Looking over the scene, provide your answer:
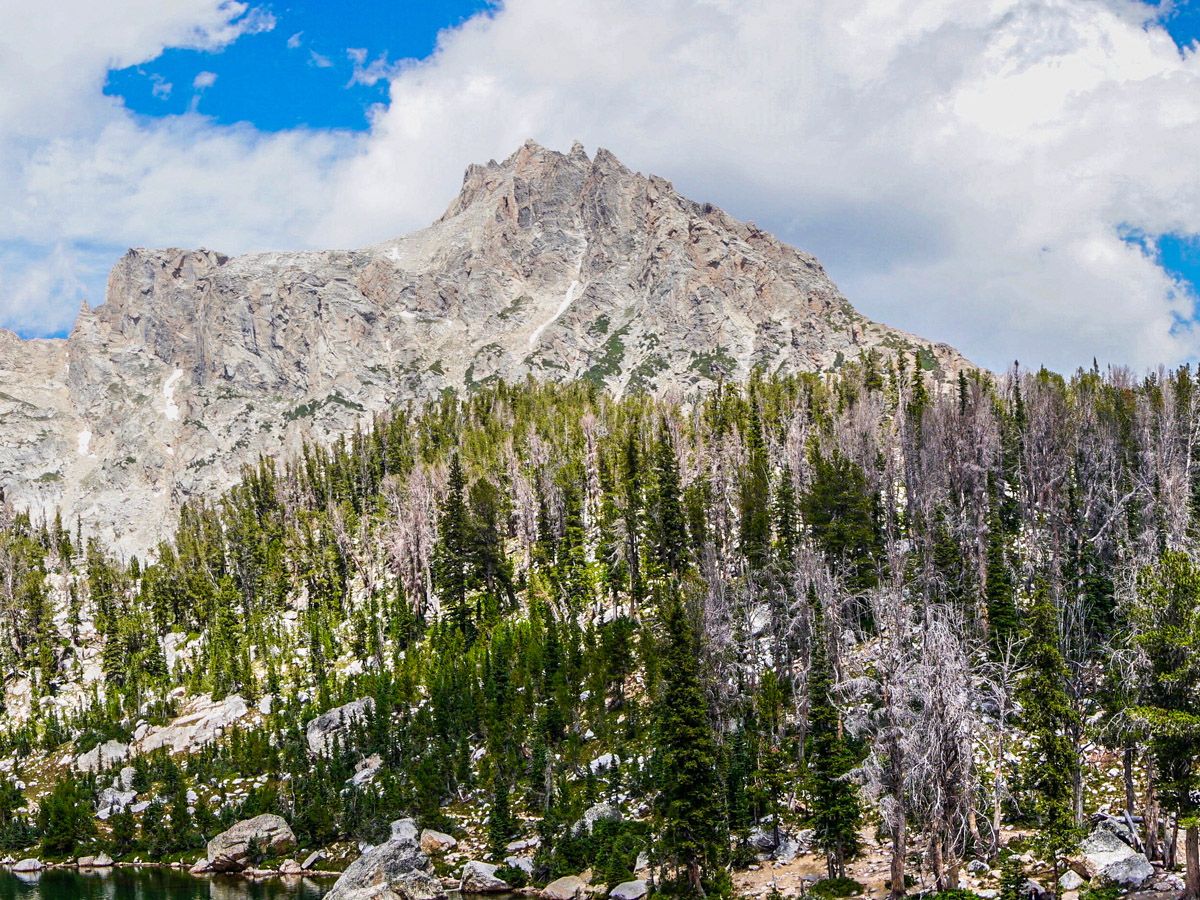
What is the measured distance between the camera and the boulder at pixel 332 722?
86.9 metres

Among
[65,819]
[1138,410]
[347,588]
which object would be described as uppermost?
[1138,410]

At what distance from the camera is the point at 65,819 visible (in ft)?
284

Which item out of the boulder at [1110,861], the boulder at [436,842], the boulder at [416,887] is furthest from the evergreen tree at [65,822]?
the boulder at [1110,861]

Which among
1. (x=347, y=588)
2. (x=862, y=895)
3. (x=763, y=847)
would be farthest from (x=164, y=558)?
(x=862, y=895)

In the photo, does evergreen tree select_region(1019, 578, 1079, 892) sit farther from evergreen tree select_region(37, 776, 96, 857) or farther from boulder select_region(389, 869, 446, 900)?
evergreen tree select_region(37, 776, 96, 857)

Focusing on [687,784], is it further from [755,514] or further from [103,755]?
[103,755]

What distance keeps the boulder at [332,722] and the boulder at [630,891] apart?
135 ft

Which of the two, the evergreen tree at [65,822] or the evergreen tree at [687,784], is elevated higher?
the evergreen tree at [687,784]

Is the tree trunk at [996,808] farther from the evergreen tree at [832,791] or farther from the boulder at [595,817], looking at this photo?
the boulder at [595,817]

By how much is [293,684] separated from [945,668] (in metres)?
85.0

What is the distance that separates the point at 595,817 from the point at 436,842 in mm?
14182

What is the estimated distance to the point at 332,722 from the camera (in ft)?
290

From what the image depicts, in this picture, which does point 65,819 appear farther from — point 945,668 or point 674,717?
point 945,668

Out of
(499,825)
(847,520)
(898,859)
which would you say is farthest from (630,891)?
(847,520)
